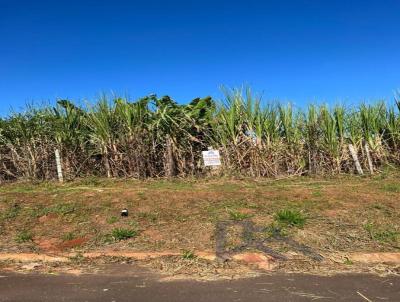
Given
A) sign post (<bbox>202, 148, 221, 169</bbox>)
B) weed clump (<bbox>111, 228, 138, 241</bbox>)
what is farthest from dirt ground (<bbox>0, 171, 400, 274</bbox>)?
sign post (<bbox>202, 148, 221, 169</bbox>)

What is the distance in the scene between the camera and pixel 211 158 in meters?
11.7

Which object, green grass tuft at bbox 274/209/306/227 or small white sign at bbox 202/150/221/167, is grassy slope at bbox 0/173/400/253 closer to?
green grass tuft at bbox 274/209/306/227

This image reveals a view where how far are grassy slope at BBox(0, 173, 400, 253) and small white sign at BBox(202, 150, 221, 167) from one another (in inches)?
89.2

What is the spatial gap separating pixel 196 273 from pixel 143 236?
5.31 feet

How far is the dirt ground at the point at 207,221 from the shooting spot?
6328 millimetres

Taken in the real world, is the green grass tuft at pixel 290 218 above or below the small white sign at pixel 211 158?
below

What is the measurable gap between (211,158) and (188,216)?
4.31 meters

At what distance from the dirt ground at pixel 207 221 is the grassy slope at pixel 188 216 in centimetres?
1

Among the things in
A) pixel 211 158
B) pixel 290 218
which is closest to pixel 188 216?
pixel 290 218

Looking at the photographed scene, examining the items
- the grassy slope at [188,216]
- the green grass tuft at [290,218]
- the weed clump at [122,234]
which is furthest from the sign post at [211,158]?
the weed clump at [122,234]

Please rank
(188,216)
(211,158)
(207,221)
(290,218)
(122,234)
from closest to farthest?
1. (122,234)
2. (290,218)
3. (207,221)
4. (188,216)
5. (211,158)

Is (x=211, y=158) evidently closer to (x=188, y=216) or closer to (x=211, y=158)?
(x=211, y=158)

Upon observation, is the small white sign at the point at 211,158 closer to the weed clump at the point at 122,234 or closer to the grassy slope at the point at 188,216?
the grassy slope at the point at 188,216

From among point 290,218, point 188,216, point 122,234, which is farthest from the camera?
point 188,216
